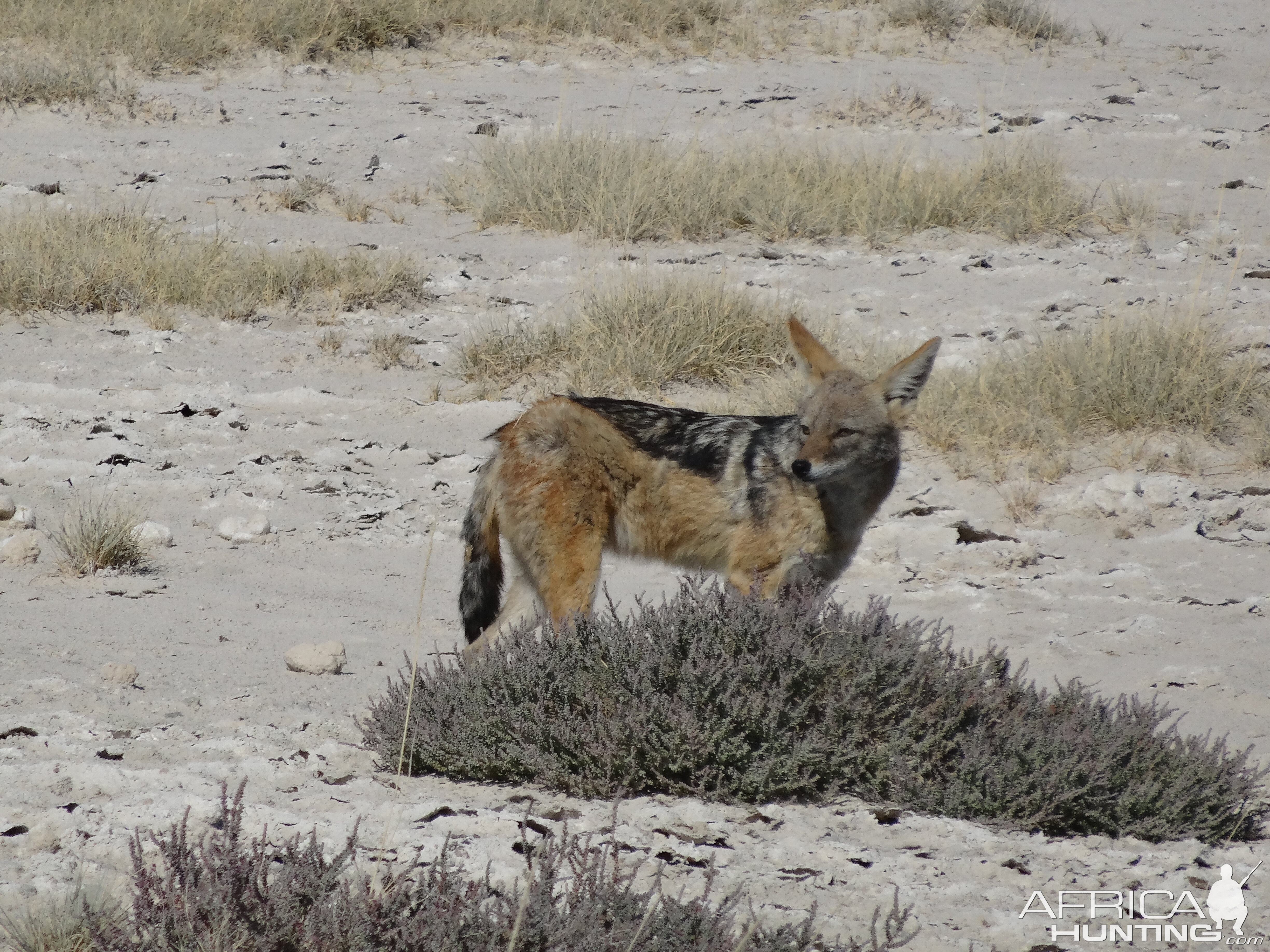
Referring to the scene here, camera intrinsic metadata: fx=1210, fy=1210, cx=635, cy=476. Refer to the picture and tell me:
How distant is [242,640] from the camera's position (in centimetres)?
519

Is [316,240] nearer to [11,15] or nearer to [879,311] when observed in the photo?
[879,311]

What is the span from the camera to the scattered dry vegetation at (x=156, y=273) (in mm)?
8867

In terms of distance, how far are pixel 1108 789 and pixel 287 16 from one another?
41.4 ft

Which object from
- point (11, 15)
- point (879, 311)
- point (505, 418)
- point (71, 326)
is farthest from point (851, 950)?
point (11, 15)

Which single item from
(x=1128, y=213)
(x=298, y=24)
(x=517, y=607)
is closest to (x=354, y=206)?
(x=298, y=24)

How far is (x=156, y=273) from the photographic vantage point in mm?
9078

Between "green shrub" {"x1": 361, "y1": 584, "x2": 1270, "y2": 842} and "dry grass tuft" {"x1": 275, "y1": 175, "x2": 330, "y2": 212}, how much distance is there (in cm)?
762

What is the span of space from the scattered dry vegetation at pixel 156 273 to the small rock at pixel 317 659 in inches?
190

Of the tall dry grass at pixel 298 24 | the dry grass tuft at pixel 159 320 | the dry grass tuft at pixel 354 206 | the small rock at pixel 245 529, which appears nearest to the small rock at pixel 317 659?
the small rock at pixel 245 529

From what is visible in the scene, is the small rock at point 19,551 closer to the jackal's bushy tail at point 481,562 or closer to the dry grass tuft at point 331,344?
the jackal's bushy tail at point 481,562

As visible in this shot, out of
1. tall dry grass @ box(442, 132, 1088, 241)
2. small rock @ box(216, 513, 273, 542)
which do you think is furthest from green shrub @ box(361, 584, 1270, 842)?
tall dry grass @ box(442, 132, 1088, 241)

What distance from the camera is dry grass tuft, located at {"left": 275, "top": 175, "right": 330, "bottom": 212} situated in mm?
10844

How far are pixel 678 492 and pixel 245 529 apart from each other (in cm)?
272

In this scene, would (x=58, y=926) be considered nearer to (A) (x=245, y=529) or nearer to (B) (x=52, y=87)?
(A) (x=245, y=529)
